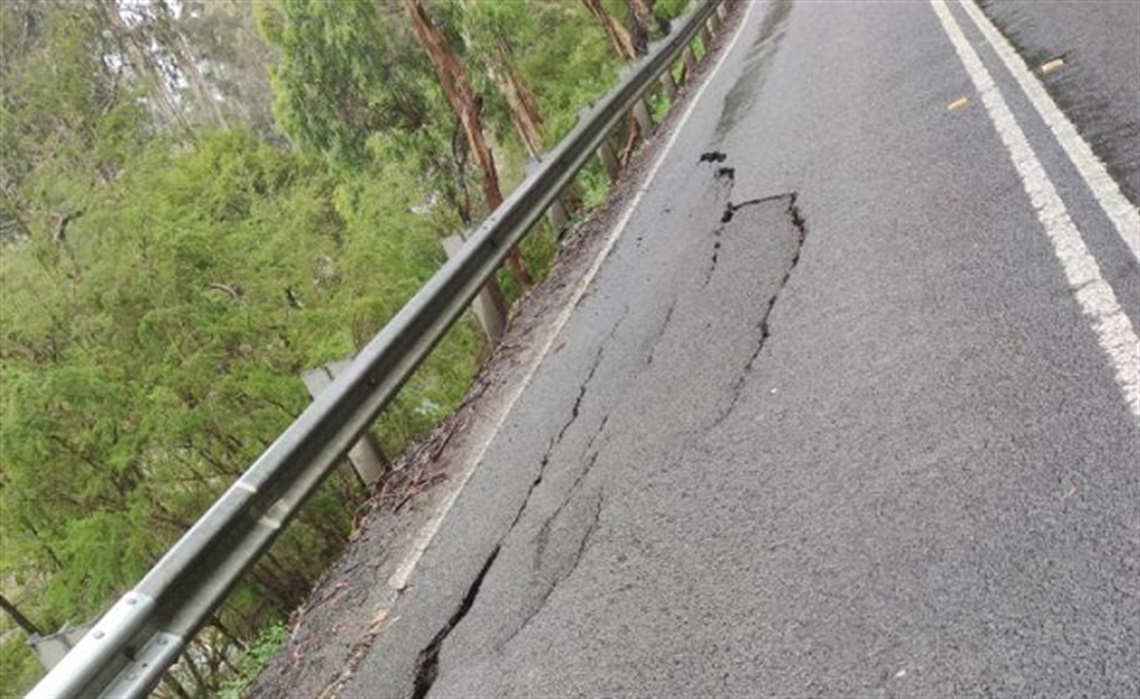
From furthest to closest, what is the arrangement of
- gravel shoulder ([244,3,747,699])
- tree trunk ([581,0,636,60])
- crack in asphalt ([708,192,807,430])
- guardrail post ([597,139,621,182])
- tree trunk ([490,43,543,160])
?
tree trunk ([581,0,636,60])
tree trunk ([490,43,543,160])
guardrail post ([597,139,621,182])
crack in asphalt ([708,192,807,430])
gravel shoulder ([244,3,747,699])

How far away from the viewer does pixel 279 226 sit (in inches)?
478

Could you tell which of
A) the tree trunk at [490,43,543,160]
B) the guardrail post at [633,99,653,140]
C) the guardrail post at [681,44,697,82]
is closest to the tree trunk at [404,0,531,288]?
the guardrail post at [681,44,697,82]

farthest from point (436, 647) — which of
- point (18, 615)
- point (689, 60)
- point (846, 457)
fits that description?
point (689, 60)

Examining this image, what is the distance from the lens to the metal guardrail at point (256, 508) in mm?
2746

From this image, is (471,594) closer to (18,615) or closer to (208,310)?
(18,615)

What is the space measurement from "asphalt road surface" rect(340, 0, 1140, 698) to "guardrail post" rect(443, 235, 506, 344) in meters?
0.70

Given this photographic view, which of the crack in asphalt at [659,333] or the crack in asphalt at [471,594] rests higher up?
the crack in asphalt at [659,333]

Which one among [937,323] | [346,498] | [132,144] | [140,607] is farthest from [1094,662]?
[132,144]

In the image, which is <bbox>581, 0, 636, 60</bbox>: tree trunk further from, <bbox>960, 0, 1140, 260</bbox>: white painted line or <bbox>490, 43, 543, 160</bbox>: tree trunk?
<bbox>960, 0, 1140, 260</bbox>: white painted line

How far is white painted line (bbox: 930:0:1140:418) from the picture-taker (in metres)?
2.85

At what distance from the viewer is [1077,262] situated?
352cm

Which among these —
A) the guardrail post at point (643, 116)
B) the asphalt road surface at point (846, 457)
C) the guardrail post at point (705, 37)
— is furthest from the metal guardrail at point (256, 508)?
the guardrail post at point (705, 37)

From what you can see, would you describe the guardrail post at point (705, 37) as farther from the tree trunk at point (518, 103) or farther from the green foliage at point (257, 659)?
the green foliage at point (257, 659)

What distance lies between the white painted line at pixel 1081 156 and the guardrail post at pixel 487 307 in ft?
10.5
